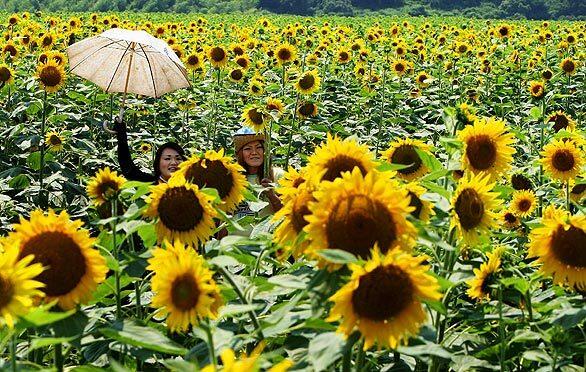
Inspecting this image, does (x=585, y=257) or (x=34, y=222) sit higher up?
(x=34, y=222)

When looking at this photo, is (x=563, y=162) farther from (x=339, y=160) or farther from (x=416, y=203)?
(x=339, y=160)

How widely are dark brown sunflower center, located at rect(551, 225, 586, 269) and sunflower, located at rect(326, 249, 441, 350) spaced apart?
71 cm

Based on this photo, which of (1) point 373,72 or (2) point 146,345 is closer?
(2) point 146,345

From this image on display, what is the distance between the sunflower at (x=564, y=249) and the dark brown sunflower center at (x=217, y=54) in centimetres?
599

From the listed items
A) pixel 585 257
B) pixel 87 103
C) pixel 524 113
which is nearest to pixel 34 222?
pixel 585 257

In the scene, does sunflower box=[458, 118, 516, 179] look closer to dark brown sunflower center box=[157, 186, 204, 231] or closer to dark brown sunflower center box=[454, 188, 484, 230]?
dark brown sunflower center box=[454, 188, 484, 230]

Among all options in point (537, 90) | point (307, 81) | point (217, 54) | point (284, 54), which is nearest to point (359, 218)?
point (307, 81)

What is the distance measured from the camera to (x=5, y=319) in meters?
1.49

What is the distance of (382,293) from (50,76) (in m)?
5.03

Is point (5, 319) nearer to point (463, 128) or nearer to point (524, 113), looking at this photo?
point (463, 128)

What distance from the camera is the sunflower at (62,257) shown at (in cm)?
174

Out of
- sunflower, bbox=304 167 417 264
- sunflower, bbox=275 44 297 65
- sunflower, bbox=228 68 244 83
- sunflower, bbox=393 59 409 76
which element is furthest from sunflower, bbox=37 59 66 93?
sunflower, bbox=304 167 417 264

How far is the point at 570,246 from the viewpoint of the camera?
80.9 inches

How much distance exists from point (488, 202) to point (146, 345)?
999 millimetres
